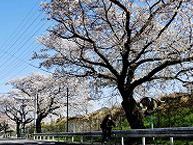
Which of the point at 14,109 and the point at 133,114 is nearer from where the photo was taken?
the point at 133,114

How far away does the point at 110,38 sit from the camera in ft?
56.9

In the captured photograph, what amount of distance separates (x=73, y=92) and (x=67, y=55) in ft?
74.0

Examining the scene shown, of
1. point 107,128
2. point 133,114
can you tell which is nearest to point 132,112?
point 133,114

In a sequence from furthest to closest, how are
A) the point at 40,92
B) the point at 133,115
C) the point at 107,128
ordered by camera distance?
1. the point at 40,92
2. the point at 133,115
3. the point at 107,128

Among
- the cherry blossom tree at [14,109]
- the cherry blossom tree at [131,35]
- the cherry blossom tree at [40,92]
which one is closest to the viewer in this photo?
the cherry blossom tree at [131,35]

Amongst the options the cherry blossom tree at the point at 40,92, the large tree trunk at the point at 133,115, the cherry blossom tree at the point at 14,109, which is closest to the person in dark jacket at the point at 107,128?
the large tree trunk at the point at 133,115

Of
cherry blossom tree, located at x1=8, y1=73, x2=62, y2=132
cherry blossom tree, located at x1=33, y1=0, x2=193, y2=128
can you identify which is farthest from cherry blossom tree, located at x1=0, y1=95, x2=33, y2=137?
cherry blossom tree, located at x1=33, y1=0, x2=193, y2=128

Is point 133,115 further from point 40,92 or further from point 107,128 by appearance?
point 40,92

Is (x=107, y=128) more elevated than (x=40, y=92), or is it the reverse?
(x=40, y=92)

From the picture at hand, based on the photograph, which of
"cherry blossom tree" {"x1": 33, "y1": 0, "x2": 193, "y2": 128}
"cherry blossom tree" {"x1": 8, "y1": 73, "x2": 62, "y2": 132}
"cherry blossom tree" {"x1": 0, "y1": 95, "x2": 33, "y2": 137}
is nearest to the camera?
"cherry blossom tree" {"x1": 33, "y1": 0, "x2": 193, "y2": 128}

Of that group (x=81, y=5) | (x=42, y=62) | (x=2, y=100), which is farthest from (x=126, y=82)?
(x=2, y=100)

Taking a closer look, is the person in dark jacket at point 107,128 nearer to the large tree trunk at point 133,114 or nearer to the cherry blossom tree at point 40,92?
the large tree trunk at point 133,114

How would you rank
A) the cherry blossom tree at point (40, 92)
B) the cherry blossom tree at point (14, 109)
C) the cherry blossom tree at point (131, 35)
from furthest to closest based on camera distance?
1. the cherry blossom tree at point (14, 109)
2. the cherry blossom tree at point (40, 92)
3. the cherry blossom tree at point (131, 35)

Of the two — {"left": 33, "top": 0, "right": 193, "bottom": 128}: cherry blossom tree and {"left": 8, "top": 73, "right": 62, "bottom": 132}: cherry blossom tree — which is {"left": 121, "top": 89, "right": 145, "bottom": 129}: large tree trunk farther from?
{"left": 8, "top": 73, "right": 62, "bottom": 132}: cherry blossom tree
